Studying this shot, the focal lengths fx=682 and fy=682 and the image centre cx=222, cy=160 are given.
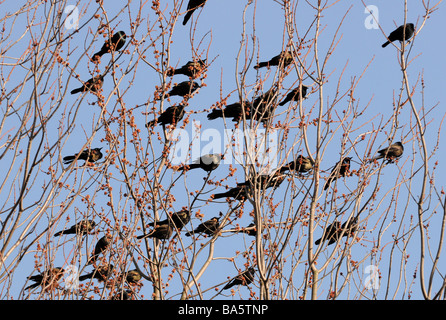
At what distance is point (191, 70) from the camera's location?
798 cm

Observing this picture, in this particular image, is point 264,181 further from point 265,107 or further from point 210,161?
point 210,161

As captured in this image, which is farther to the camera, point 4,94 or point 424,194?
point 4,94

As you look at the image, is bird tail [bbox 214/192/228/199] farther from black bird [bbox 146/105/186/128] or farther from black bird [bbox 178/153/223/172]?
black bird [bbox 146/105/186/128]

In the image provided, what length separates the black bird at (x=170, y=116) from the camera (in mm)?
7637

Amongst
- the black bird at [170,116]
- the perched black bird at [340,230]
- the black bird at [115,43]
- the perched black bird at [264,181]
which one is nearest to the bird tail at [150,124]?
the black bird at [170,116]

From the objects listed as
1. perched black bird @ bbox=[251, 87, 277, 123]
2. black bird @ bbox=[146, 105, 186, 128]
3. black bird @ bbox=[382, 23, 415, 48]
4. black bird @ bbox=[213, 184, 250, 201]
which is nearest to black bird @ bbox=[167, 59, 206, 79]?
black bird @ bbox=[146, 105, 186, 128]

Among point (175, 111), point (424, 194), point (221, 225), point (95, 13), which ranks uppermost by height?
point (95, 13)

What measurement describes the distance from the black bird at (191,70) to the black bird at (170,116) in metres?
0.42
